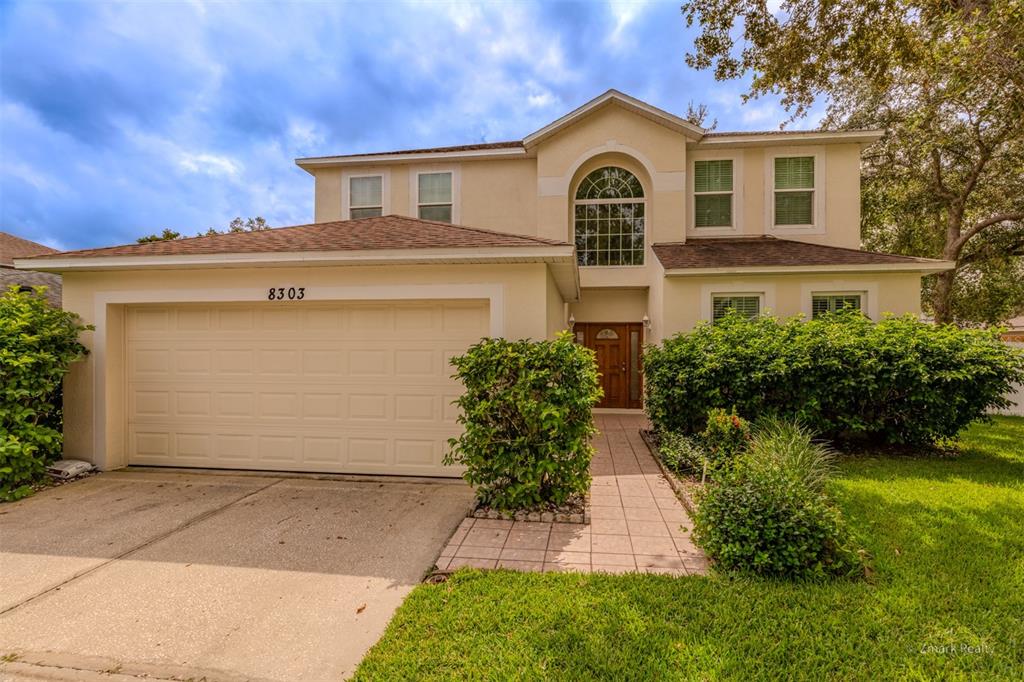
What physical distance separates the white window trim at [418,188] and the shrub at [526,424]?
7876 mm

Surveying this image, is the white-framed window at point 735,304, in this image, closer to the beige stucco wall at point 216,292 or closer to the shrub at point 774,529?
the beige stucco wall at point 216,292

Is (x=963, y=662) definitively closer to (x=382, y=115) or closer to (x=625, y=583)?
(x=625, y=583)

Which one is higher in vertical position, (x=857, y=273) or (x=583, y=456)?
(x=857, y=273)

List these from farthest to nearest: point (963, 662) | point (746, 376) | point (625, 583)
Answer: point (746, 376), point (625, 583), point (963, 662)

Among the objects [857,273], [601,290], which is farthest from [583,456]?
[857,273]

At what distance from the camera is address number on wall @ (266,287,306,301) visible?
19.2 ft

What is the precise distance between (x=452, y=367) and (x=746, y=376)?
15.4 ft

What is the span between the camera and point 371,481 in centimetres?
576

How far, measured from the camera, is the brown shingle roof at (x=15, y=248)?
35.7 ft

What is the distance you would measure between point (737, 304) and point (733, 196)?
10.5ft

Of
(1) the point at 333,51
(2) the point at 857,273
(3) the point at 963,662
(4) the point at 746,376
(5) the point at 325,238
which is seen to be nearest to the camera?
(3) the point at 963,662

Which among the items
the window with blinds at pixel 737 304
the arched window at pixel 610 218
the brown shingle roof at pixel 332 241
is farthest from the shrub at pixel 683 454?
the arched window at pixel 610 218

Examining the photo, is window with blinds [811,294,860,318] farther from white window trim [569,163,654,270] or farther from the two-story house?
the two-story house

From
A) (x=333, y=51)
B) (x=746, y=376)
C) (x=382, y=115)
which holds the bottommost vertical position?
(x=746, y=376)
